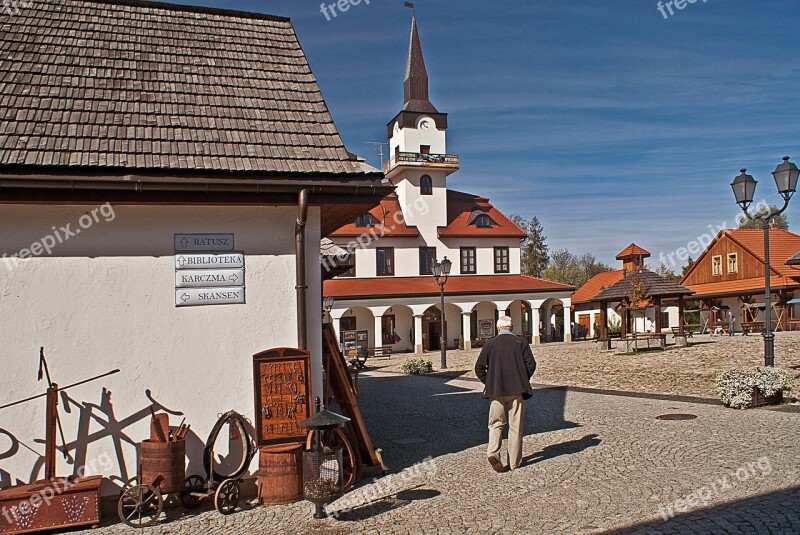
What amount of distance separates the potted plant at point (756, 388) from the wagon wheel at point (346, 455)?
7.50m

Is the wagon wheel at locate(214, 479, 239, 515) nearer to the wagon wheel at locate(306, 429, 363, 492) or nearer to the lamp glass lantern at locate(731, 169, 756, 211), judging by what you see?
the wagon wheel at locate(306, 429, 363, 492)

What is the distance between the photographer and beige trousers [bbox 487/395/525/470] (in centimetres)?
815

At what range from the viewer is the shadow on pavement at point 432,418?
971cm

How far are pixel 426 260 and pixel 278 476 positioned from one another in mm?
37627

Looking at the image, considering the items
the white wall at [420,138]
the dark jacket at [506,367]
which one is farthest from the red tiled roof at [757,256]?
the dark jacket at [506,367]

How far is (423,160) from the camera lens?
45281 millimetres

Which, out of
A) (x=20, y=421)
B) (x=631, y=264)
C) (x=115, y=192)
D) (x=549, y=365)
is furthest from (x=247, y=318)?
(x=631, y=264)

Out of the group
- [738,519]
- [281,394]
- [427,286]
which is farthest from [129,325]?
[427,286]

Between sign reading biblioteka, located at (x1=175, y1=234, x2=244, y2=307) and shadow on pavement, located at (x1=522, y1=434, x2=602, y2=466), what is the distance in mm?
4055

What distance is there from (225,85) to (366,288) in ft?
107

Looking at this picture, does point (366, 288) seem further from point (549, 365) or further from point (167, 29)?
point (167, 29)

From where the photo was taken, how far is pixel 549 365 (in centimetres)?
2497

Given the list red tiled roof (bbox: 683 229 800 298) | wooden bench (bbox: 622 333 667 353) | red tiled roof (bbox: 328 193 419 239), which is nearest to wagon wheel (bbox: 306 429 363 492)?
wooden bench (bbox: 622 333 667 353)

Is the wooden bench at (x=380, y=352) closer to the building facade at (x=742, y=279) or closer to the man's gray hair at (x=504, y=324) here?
the building facade at (x=742, y=279)
